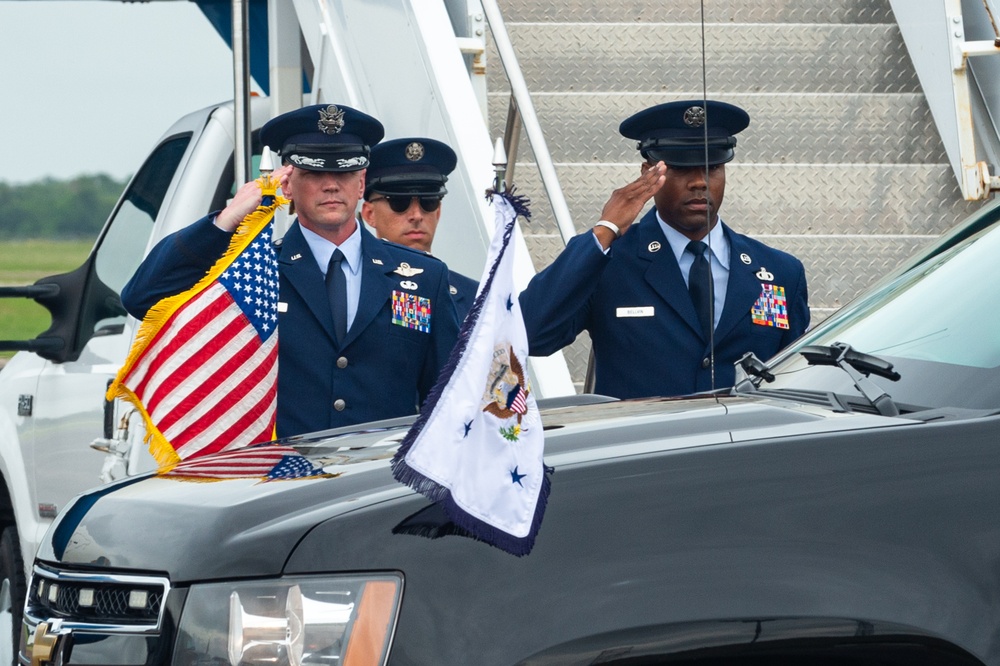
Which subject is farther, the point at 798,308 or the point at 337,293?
the point at 798,308

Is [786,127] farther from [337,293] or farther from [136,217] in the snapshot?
[337,293]

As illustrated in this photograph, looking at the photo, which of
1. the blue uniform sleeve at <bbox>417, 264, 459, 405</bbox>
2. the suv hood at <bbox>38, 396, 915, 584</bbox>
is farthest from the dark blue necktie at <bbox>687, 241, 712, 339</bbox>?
the suv hood at <bbox>38, 396, 915, 584</bbox>

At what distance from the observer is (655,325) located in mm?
4090

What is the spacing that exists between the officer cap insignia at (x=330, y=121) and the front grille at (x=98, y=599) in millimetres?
2003

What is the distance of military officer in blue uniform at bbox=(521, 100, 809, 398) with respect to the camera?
405 cm

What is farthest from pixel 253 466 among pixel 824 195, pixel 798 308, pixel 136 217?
pixel 824 195

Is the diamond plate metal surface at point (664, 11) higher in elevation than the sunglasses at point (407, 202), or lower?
higher

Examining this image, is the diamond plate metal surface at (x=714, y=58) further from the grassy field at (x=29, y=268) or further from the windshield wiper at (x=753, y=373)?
the grassy field at (x=29, y=268)

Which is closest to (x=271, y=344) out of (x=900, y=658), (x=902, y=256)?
(x=900, y=658)

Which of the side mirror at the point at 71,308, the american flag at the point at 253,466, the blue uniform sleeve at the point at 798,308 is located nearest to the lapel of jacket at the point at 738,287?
the blue uniform sleeve at the point at 798,308

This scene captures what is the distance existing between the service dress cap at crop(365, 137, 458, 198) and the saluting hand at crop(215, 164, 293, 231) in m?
1.02

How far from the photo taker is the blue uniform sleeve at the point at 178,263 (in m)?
3.94

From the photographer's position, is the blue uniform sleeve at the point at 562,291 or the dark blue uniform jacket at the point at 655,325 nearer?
the blue uniform sleeve at the point at 562,291

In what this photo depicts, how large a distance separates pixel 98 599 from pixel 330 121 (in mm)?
2226
